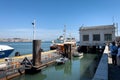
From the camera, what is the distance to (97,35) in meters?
40.2

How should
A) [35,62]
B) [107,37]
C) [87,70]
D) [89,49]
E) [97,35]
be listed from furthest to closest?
[89,49], [97,35], [107,37], [87,70], [35,62]

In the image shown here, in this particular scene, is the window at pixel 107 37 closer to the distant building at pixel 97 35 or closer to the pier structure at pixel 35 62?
the distant building at pixel 97 35

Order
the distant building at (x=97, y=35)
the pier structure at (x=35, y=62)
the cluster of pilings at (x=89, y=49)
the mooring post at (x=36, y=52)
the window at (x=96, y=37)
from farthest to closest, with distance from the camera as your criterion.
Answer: the cluster of pilings at (x=89, y=49), the window at (x=96, y=37), the distant building at (x=97, y=35), the mooring post at (x=36, y=52), the pier structure at (x=35, y=62)

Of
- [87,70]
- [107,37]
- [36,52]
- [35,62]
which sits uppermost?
[107,37]

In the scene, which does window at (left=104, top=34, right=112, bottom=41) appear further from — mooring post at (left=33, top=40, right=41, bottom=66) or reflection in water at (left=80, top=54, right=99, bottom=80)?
mooring post at (left=33, top=40, right=41, bottom=66)

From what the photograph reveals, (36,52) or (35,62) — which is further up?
(36,52)

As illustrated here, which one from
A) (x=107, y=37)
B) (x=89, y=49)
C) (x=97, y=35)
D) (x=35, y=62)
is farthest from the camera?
(x=89, y=49)

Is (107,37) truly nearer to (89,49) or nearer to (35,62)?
(89,49)

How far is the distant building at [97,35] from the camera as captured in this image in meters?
38.6

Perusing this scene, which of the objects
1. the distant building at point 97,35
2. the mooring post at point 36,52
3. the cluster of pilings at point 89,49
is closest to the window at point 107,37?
the distant building at point 97,35

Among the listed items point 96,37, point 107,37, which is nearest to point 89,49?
point 96,37

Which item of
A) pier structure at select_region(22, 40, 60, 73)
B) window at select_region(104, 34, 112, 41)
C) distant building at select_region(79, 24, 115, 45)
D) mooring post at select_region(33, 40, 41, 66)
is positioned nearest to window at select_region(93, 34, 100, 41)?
distant building at select_region(79, 24, 115, 45)

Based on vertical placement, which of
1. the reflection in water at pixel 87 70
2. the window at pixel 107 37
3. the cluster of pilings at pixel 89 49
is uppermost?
the window at pixel 107 37

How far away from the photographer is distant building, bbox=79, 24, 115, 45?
38625 mm
